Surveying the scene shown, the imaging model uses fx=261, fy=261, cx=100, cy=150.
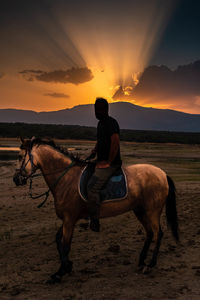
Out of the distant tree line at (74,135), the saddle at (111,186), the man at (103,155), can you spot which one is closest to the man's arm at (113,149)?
the man at (103,155)

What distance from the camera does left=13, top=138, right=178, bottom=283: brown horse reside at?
5.34m

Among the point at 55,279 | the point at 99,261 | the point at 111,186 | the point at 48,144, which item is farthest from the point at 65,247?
the point at 48,144

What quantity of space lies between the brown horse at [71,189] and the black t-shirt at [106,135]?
1.97 feet

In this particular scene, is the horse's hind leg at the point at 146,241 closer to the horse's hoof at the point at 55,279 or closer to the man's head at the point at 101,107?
the horse's hoof at the point at 55,279

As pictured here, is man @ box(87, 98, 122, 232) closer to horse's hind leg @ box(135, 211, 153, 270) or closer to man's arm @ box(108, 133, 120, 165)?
man's arm @ box(108, 133, 120, 165)

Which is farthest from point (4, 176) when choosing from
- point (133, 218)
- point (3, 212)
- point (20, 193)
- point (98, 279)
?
point (98, 279)

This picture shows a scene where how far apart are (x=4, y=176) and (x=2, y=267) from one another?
16.0 metres

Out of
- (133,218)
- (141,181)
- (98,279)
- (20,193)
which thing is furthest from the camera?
(20,193)

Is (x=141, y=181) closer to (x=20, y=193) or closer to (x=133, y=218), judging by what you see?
(x=133, y=218)

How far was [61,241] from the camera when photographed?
5.48 m

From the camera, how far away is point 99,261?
6.21 m

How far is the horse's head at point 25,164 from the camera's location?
17.6 ft

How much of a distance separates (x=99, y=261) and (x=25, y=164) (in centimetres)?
292

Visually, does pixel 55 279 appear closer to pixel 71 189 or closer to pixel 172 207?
pixel 71 189
